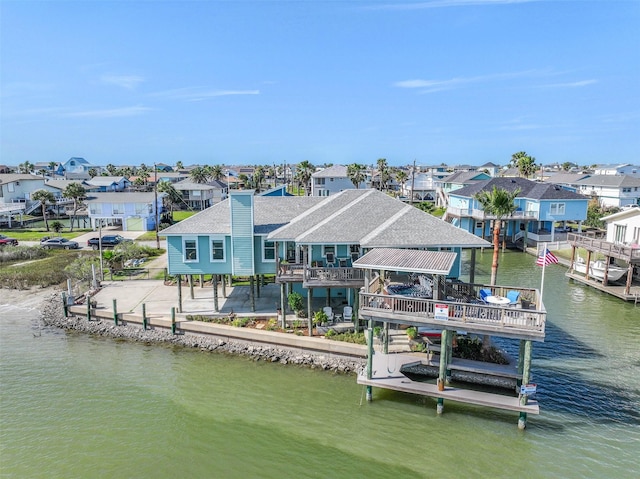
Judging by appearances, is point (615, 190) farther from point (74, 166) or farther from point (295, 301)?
point (74, 166)

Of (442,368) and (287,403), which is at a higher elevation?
(442,368)

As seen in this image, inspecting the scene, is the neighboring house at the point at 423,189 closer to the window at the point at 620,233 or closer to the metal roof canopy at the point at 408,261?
the window at the point at 620,233

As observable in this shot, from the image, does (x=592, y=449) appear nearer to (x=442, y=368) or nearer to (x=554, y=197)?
(x=442, y=368)

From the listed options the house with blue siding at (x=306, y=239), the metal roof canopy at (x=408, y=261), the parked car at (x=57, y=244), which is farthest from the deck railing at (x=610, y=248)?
the parked car at (x=57, y=244)

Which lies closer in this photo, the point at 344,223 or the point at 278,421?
the point at 278,421

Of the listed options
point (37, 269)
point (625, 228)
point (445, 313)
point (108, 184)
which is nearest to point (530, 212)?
point (625, 228)

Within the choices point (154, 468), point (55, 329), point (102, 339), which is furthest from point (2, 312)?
point (154, 468)

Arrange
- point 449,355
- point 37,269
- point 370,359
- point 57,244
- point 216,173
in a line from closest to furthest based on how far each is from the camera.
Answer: point 370,359
point 449,355
point 37,269
point 57,244
point 216,173

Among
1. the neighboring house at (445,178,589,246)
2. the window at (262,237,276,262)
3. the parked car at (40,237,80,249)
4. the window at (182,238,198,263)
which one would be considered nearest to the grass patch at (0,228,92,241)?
the parked car at (40,237,80,249)
